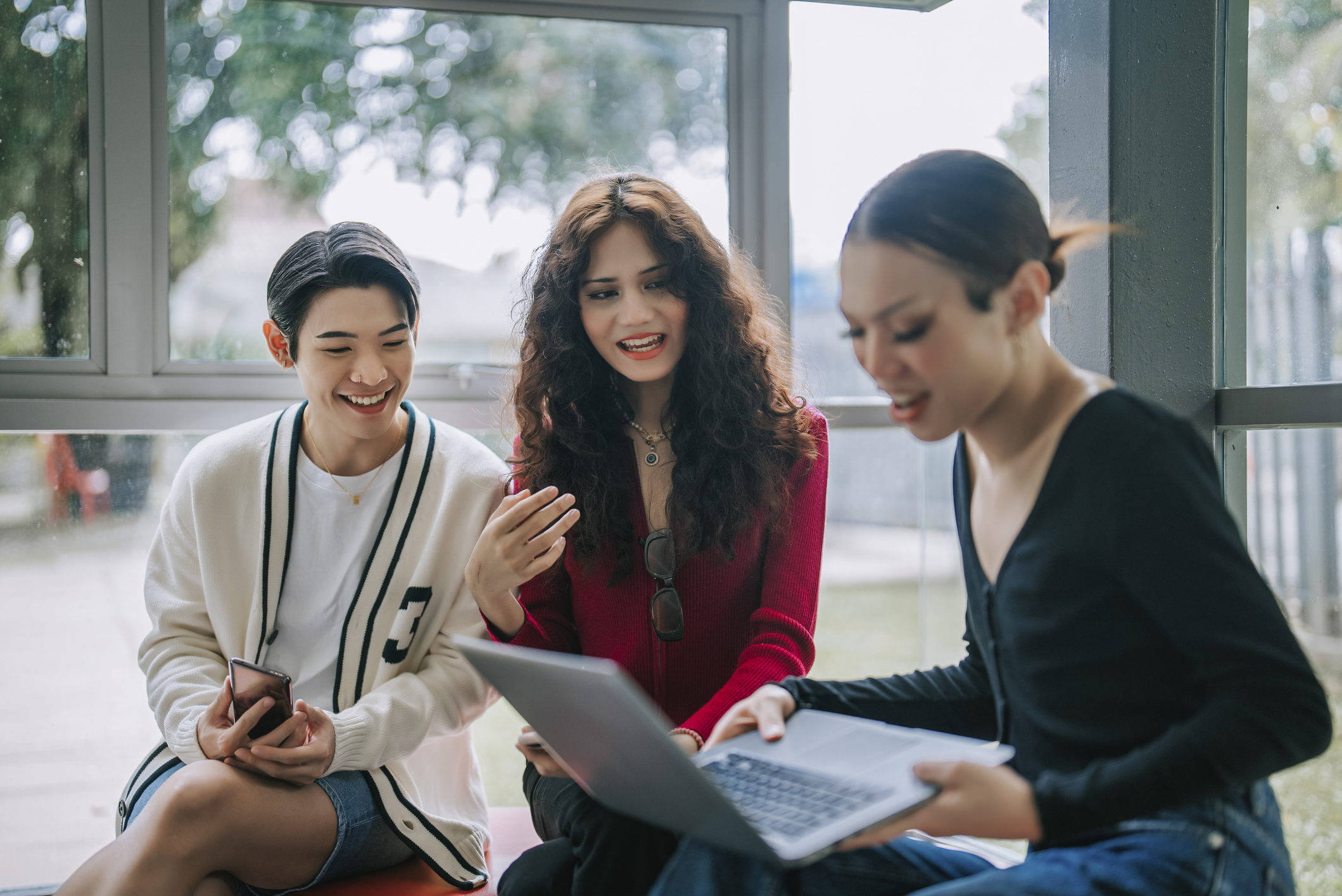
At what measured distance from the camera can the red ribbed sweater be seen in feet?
5.36

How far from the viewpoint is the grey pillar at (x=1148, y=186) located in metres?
1.81

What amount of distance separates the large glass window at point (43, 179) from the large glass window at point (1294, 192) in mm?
2433

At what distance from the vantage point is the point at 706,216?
251cm

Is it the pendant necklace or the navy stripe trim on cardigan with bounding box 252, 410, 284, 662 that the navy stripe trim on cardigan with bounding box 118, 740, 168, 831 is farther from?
the pendant necklace

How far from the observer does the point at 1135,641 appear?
37.6 inches

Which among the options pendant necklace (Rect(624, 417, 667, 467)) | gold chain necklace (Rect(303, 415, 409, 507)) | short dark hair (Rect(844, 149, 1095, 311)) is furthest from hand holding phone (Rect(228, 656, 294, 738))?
short dark hair (Rect(844, 149, 1095, 311))

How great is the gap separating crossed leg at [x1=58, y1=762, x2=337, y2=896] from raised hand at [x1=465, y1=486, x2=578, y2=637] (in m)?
0.42

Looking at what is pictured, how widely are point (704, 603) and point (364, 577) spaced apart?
606mm

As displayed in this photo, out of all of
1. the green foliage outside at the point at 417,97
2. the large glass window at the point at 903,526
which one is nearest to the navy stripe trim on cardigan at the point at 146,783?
the green foliage outside at the point at 417,97

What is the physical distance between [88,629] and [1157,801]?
7.37 feet

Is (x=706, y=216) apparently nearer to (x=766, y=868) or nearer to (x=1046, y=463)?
(x=1046, y=463)

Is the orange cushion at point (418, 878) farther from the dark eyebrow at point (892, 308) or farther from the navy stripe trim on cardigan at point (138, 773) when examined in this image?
the dark eyebrow at point (892, 308)

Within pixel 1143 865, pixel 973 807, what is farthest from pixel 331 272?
pixel 1143 865

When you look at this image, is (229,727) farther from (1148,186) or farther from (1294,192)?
(1294,192)
